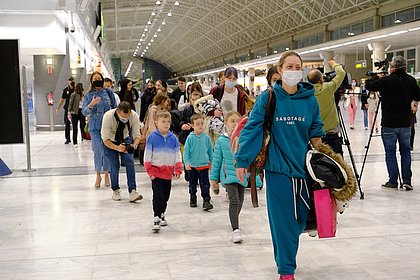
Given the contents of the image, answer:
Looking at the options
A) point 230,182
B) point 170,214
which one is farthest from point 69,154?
point 230,182

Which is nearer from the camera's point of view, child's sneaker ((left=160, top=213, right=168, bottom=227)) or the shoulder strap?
the shoulder strap

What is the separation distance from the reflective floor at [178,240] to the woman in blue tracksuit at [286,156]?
18.6 inches

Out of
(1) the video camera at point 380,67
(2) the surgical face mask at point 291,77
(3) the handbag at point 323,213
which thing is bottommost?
(3) the handbag at point 323,213

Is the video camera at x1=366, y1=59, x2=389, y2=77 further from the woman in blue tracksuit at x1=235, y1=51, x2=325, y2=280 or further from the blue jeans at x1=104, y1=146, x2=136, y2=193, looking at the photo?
the woman in blue tracksuit at x1=235, y1=51, x2=325, y2=280

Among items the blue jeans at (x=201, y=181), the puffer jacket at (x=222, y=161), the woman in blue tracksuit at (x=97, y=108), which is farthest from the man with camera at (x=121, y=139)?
the puffer jacket at (x=222, y=161)

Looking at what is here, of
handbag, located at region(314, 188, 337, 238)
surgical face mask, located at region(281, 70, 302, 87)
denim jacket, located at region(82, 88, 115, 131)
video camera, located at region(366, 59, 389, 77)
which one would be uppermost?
video camera, located at region(366, 59, 389, 77)

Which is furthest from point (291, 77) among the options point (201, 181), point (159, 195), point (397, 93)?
point (397, 93)

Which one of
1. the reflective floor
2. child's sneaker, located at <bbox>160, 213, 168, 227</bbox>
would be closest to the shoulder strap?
the reflective floor

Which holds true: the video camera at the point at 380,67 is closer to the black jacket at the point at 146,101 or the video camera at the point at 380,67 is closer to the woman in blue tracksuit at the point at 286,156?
the woman in blue tracksuit at the point at 286,156

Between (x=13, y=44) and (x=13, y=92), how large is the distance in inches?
32.0

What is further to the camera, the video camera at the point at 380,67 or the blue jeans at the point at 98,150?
the blue jeans at the point at 98,150

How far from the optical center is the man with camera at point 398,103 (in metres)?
7.40

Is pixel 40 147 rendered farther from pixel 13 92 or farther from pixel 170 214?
pixel 170 214

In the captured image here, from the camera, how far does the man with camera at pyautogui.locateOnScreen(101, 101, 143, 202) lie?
23.3 ft
